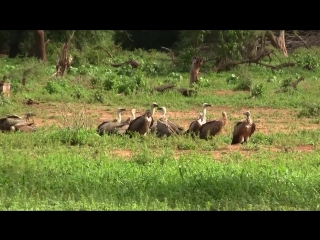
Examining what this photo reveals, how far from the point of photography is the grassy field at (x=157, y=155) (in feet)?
23.0

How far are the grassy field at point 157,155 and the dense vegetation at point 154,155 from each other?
15mm

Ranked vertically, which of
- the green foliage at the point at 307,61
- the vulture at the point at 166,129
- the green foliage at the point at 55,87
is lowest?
the green foliage at the point at 55,87

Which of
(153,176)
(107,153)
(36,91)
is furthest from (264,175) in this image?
(36,91)

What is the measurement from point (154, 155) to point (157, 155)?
12.7 inches

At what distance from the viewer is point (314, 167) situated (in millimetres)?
8922

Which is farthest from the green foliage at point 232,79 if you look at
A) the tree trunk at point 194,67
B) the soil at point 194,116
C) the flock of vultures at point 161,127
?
the flock of vultures at point 161,127

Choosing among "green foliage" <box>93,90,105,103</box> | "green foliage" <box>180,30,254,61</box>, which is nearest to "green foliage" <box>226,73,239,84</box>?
"green foliage" <box>180,30,254,61</box>

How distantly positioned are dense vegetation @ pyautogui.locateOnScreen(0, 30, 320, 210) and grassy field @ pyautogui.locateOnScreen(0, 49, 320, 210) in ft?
0.05

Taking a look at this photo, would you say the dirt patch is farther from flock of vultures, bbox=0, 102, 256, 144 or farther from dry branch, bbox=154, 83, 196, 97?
dry branch, bbox=154, 83, 196, 97

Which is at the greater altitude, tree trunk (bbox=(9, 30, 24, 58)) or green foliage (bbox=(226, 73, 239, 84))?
green foliage (bbox=(226, 73, 239, 84))

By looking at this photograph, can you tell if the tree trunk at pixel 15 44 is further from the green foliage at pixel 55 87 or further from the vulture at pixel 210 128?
the vulture at pixel 210 128

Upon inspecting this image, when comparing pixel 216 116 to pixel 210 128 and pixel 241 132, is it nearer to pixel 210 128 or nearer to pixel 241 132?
pixel 210 128

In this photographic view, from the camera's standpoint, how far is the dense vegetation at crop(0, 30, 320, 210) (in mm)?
6996

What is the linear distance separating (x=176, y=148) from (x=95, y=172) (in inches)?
113
